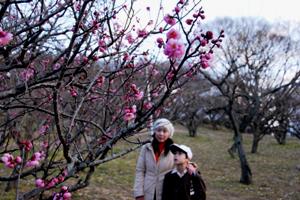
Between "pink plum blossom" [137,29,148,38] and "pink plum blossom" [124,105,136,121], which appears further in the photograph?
"pink plum blossom" [137,29,148,38]

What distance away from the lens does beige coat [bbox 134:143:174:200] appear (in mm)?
3693

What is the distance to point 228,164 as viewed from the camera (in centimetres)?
1357

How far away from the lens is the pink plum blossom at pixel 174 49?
1827 millimetres

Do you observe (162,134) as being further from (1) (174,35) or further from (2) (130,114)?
(1) (174,35)

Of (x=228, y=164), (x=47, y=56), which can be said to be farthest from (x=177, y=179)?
(x=228, y=164)

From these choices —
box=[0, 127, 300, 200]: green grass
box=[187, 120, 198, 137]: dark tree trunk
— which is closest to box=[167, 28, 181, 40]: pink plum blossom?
box=[0, 127, 300, 200]: green grass

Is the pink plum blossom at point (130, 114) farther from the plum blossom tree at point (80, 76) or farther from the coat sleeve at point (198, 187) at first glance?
the coat sleeve at point (198, 187)

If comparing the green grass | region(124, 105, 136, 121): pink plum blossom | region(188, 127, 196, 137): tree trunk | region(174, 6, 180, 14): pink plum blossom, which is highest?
region(174, 6, 180, 14): pink plum blossom

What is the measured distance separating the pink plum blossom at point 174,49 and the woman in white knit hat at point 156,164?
1.81m

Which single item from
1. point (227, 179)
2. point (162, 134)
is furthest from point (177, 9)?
point (227, 179)

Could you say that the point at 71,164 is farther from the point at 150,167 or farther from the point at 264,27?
the point at 264,27

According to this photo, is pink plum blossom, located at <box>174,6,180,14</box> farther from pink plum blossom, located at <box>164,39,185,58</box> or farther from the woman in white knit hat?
the woman in white knit hat

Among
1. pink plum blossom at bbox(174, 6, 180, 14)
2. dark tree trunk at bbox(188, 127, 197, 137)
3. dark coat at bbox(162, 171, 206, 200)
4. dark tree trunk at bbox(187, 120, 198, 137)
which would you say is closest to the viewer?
pink plum blossom at bbox(174, 6, 180, 14)

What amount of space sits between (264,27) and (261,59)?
1959mm
